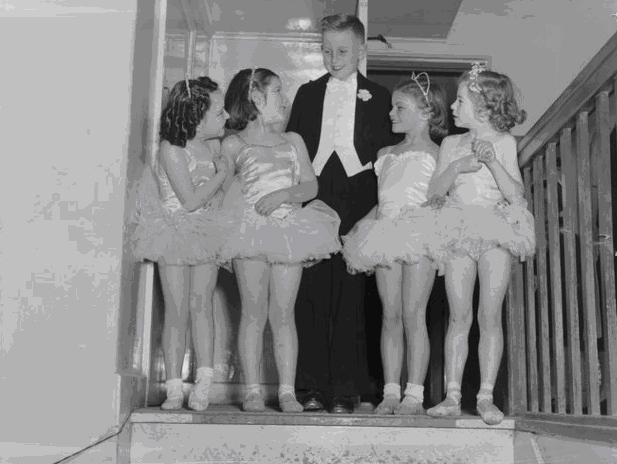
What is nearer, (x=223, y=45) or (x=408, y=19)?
(x=223, y=45)

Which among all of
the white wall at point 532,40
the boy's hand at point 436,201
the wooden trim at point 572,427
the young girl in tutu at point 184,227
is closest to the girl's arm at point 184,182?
the young girl in tutu at point 184,227

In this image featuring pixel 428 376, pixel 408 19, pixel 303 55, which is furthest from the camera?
pixel 408 19

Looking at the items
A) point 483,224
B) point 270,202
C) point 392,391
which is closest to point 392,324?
point 392,391

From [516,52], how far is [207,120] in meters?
2.25

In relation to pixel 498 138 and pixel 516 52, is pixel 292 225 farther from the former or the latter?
pixel 516 52

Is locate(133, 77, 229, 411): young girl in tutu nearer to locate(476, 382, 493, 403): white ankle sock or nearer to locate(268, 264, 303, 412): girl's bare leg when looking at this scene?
locate(268, 264, 303, 412): girl's bare leg

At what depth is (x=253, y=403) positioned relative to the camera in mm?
3125

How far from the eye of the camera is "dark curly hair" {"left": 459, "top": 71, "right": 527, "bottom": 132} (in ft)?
10.6

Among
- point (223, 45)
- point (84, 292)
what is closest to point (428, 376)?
point (223, 45)

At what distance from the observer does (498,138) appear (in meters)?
3.23

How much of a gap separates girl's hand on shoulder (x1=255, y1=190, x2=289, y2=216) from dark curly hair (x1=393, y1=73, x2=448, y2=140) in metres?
0.58

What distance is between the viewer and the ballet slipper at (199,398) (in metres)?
3.11

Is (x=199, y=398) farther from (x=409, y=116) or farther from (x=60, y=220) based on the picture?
(x=409, y=116)

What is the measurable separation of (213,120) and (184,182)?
252 millimetres
